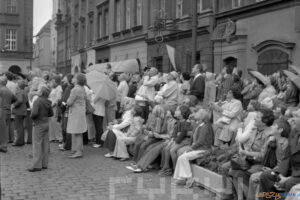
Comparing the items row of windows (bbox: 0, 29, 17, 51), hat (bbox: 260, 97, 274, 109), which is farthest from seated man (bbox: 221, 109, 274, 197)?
row of windows (bbox: 0, 29, 17, 51)

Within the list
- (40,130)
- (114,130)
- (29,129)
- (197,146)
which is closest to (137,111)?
(114,130)

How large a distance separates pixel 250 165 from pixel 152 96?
604 cm

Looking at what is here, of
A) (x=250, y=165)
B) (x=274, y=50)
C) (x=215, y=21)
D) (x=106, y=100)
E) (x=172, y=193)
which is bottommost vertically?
(x=172, y=193)

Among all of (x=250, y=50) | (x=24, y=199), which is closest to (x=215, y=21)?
(x=250, y=50)

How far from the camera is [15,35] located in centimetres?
5122

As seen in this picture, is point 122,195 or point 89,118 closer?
point 122,195

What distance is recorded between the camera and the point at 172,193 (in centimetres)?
764

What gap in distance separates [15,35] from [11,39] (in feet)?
2.13

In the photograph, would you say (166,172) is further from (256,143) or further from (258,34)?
(258,34)

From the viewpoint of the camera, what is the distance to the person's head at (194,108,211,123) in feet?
28.3

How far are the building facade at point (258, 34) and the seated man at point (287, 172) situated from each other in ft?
25.8

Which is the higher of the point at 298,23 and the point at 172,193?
the point at 298,23

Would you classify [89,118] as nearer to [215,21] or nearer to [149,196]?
[149,196]

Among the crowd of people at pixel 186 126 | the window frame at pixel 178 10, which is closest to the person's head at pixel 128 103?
the crowd of people at pixel 186 126
